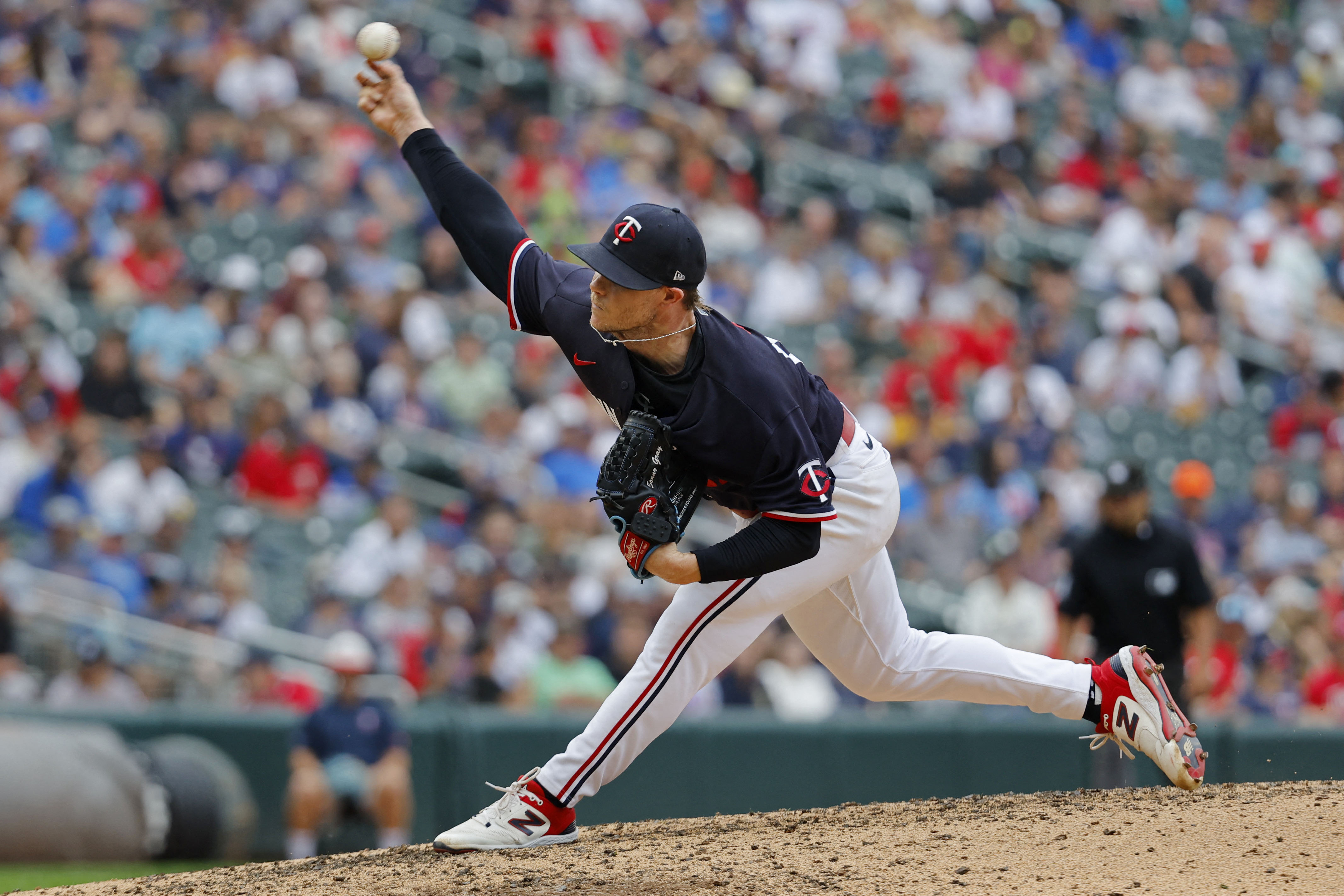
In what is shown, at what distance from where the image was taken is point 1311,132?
1541 centimetres

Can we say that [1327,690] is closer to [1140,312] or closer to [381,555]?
[1140,312]

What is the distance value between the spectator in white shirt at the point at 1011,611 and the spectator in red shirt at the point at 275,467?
13.1ft

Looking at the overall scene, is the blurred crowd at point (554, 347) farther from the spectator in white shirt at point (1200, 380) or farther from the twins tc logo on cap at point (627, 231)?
the twins tc logo on cap at point (627, 231)

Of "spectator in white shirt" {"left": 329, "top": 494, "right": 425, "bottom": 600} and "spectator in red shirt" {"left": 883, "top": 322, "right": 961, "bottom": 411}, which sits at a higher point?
"spectator in red shirt" {"left": 883, "top": 322, "right": 961, "bottom": 411}

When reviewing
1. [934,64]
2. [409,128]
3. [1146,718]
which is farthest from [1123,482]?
[934,64]

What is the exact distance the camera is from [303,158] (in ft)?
38.2

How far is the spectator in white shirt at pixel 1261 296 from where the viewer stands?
13039 millimetres

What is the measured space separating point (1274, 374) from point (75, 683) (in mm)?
9376

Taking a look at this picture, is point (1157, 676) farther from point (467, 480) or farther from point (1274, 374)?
point (1274, 374)

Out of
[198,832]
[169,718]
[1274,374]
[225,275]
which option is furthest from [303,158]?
[1274,374]

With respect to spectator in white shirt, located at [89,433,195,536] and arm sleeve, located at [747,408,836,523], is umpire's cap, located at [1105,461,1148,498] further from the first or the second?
spectator in white shirt, located at [89,433,195,536]

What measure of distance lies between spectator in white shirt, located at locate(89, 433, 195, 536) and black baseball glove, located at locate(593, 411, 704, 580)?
18.7ft

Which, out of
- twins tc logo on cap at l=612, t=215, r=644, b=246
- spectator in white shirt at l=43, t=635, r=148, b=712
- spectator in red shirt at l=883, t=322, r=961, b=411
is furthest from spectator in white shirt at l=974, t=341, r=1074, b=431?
twins tc logo on cap at l=612, t=215, r=644, b=246

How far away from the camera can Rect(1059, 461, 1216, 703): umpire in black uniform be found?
656 cm
